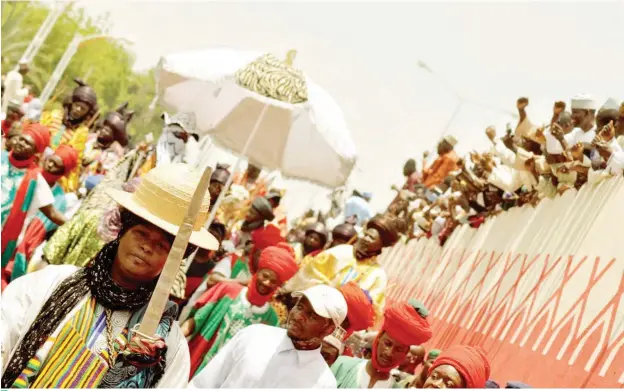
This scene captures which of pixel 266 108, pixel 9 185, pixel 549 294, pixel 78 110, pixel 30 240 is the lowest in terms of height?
pixel 30 240

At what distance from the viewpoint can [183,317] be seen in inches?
282

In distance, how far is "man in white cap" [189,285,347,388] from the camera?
13.1 ft

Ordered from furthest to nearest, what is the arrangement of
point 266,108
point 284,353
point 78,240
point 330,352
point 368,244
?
point 266,108 → point 368,244 → point 78,240 → point 330,352 → point 284,353

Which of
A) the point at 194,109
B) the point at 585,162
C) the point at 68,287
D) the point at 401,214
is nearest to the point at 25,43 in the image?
the point at 401,214

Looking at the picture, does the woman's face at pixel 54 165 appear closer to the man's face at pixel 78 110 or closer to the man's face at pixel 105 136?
the man's face at pixel 78 110

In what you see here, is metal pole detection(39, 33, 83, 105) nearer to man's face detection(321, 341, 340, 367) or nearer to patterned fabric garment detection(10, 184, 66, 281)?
patterned fabric garment detection(10, 184, 66, 281)

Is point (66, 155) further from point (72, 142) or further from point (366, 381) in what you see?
point (366, 381)

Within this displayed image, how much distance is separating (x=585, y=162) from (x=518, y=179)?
1.78 meters

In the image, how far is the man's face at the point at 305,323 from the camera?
4.21 meters

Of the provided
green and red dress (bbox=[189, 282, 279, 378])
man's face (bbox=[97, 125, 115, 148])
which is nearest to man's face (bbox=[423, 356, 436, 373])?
green and red dress (bbox=[189, 282, 279, 378])

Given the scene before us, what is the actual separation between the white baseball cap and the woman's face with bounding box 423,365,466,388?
54cm

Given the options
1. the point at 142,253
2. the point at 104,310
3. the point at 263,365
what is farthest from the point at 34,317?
the point at 263,365

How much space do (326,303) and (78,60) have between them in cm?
5637

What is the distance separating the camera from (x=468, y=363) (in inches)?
171
